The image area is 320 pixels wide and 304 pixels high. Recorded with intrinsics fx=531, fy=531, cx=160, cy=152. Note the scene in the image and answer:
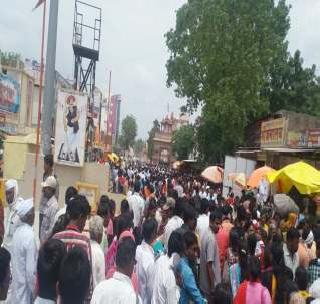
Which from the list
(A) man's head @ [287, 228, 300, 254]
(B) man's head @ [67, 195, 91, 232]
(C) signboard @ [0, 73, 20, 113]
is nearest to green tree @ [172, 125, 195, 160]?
(C) signboard @ [0, 73, 20, 113]

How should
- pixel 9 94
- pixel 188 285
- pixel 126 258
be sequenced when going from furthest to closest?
pixel 9 94, pixel 188 285, pixel 126 258

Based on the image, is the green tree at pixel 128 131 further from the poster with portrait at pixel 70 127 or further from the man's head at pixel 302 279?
the man's head at pixel 302 279

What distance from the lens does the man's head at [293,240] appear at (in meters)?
6.55

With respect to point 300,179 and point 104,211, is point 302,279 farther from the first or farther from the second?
point 300,179

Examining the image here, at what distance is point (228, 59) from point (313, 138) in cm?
1202

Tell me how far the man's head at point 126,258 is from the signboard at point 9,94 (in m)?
30.4

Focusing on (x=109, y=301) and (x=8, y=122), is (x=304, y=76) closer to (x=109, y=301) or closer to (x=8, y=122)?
(x=8, y=122)

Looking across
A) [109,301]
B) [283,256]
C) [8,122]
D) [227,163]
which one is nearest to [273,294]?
[283,256]

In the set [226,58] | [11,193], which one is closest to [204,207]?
[11,193]

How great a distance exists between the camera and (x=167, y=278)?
4.94 metres

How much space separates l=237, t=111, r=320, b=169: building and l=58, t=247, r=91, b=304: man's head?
56.5 ft

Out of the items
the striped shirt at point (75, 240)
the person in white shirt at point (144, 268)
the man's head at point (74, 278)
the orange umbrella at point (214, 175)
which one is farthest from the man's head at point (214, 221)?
the orange umbrella at point (214, 175)

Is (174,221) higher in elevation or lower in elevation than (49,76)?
lower

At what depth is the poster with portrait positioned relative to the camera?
12.5 metres
